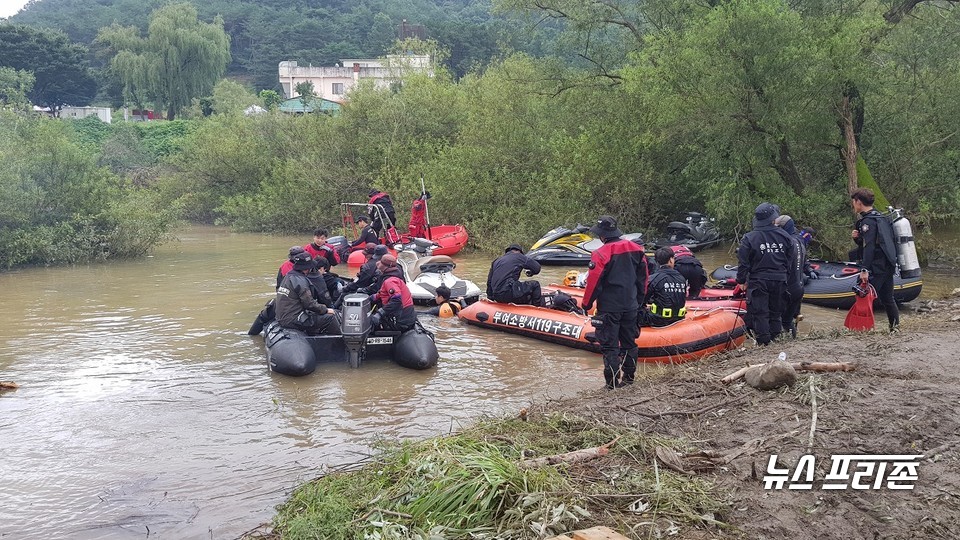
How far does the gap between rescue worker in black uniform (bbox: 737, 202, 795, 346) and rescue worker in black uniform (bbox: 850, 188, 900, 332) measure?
92 centimetres

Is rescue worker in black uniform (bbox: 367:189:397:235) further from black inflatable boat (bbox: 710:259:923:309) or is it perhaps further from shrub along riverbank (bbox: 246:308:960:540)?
shrub along riverbank (bbox: 246:308:960:540)

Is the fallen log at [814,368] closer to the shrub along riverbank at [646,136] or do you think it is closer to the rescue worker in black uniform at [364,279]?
the rescue worker in black uniform at [364,279]

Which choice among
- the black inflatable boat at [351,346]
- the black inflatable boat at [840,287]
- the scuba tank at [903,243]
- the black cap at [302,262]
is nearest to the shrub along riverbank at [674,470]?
the scuba tank at [903,243]

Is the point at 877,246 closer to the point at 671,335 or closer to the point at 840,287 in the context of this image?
the point at 671,335

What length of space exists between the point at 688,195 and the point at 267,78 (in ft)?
224

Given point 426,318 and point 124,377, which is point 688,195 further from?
point 124,377

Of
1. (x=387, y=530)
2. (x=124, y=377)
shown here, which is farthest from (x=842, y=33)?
(x=387, y=530)

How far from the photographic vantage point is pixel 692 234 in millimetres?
18344

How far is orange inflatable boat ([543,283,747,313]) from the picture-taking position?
385 inches

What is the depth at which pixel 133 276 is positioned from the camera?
55.8ft

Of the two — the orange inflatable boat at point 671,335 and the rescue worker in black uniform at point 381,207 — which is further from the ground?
the rescue worker in black uniform at point 381,207

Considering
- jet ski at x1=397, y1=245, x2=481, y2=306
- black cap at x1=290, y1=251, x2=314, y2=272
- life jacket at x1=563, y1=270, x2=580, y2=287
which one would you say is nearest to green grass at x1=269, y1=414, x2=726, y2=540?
black cap at x1=290, y1=251, x2=314, y2=272

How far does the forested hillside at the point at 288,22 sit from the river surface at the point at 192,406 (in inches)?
2426

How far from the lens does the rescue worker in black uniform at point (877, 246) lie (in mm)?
8352
